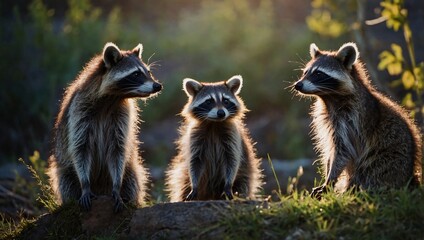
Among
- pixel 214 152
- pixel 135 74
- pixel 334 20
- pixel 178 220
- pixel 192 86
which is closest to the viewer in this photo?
pixel 178 220

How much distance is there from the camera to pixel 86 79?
7016mm

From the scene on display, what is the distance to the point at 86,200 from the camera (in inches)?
260

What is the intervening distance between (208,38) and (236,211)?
1082 cm

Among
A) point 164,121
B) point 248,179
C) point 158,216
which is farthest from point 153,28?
point 158,216

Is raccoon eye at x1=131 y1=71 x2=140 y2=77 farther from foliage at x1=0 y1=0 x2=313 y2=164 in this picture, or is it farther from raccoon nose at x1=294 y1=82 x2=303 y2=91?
foliage at x1=0 y1=0 x2=313 y2=164

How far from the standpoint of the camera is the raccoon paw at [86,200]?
6.54 m

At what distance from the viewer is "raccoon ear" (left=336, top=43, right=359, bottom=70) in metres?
6.81

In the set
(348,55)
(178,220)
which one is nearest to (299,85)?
(348,55)

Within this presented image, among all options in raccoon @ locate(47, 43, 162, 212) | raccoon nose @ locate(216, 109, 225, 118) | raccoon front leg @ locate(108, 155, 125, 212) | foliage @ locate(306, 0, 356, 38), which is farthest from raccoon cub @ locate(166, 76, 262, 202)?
foliage @ locate(306, 0, 356, 38)

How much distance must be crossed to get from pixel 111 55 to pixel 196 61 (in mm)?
9133

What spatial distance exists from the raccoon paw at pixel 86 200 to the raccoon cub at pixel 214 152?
99 centimetres

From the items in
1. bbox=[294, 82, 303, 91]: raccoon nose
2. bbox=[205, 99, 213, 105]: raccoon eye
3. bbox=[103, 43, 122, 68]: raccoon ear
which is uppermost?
bbox=[103, 43, 122, 68]: raccoon ear

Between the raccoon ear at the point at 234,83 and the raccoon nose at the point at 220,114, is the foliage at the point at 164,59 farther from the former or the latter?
the raccoon nose at the point at 220,114

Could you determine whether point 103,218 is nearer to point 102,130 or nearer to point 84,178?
point 84,178
